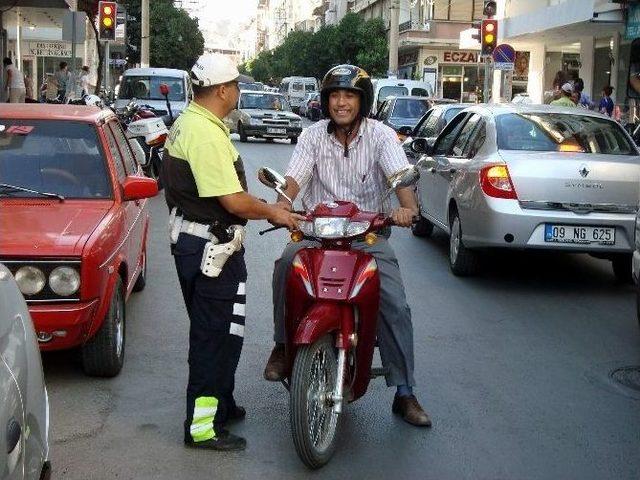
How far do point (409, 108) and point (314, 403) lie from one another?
19.8 metres

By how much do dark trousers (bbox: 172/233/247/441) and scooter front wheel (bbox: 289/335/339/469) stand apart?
46 centimetres

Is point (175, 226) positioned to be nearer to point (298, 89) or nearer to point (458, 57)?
point (458, 57)

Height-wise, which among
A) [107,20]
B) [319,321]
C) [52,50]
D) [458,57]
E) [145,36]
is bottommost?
[319,321]

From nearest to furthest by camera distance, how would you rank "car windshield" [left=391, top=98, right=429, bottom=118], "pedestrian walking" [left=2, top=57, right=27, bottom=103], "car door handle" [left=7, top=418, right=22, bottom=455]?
"car door handle" [left=7, top=418, right=22, bottom=455] → "car windshield" [left=391, top=98, right=429, bottom=118] → "pedestrian walking" [left=2, top=57, right=27, bottom=103]

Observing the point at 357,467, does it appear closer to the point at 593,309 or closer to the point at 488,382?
the point at 488,382

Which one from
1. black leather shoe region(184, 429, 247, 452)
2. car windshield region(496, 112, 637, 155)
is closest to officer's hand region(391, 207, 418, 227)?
black leather shoe region(184, 429, 247, 452)

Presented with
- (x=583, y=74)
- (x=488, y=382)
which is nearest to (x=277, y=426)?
(x=488, y=382)

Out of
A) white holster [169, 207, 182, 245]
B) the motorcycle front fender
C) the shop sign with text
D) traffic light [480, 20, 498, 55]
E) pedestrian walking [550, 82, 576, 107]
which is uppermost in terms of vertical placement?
the shop sign with text

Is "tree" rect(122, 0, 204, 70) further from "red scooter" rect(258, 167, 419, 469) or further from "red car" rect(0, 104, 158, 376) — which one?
"red scooter" rect(258, 167, 419, 469)

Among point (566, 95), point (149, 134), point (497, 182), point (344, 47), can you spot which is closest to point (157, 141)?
point (149, 134)

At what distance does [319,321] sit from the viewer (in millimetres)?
4520

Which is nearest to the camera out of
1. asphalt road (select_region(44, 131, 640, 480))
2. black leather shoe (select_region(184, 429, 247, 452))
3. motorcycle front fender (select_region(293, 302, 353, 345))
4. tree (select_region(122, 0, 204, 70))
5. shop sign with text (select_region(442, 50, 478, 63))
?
motorcycle front fender (select_region(293, 302, 353, 345))

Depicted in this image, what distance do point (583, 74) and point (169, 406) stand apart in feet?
99.9

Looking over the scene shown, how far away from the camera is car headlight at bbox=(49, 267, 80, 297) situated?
5582mm
